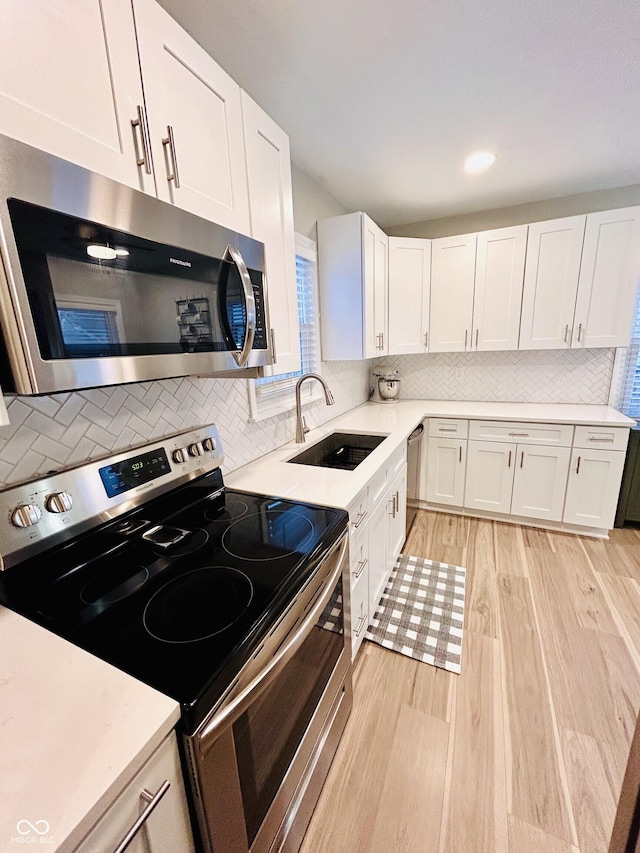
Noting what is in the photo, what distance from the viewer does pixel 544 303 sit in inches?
107

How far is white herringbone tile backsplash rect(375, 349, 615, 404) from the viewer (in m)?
2.93

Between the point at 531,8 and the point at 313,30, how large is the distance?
0.72m

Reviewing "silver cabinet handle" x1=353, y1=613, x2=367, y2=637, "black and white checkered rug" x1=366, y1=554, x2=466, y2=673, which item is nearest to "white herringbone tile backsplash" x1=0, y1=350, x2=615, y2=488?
"silver cabinet handle" x1=353, y1=613, x2=367, y2=637

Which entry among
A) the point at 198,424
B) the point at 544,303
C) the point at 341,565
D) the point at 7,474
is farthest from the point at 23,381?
the point at 544,303

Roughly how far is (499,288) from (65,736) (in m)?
3.33

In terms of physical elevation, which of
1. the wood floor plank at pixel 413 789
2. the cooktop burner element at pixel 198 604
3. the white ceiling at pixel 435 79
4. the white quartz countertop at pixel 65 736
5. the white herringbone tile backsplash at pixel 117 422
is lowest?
the wood floor plank at pixel 413 789

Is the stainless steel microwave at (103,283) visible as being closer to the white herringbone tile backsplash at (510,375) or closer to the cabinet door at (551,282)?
the cabinet door at (551,282)

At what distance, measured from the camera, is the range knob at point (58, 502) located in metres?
0.87

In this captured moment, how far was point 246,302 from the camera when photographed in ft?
3.42

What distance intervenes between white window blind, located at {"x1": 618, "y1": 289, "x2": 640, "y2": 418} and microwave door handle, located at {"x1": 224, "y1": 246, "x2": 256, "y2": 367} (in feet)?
10.2

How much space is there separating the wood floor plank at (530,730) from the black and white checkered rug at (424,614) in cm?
24

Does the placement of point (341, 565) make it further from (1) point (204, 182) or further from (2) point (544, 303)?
(2) point (544, 303)

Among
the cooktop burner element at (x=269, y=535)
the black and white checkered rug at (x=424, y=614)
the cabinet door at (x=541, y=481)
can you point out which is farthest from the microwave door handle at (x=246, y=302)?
the cabinet door at (x=541, y=481)

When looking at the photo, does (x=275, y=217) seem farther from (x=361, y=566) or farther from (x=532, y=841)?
(x=532, y=841)
